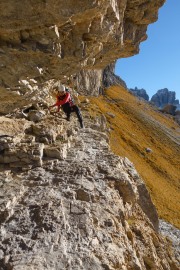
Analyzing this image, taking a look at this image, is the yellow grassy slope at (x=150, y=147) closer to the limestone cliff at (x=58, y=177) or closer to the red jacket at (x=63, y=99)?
the red jacket at (x=63, y=99)

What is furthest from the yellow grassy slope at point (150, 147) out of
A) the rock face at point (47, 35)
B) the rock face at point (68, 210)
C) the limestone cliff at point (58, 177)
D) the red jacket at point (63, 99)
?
the rock face at point (68, 210)

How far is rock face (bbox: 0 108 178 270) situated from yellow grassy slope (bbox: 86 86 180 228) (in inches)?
967

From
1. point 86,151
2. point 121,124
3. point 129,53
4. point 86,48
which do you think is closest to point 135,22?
point 129,53

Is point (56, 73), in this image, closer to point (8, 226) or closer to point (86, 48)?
point (86, 48)

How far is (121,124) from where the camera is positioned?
2884 inches

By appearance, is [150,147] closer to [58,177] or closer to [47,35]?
[47,35]

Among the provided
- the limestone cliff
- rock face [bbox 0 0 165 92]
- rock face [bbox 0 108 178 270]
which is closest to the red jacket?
the limestone cliff

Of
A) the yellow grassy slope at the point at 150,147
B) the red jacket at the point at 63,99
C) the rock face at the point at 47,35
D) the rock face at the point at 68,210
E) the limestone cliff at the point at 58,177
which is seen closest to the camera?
the rock face at the point at 68,210

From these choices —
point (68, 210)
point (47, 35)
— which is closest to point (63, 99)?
point (47, 35)

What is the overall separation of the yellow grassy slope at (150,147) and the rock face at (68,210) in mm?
24560

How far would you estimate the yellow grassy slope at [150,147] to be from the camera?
4309cm

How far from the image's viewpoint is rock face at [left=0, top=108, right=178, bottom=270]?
331 inches

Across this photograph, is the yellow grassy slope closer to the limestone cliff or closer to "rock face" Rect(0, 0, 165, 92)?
"rock face" Rect(0, 0, 165, 92)

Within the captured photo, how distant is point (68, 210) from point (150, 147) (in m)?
59.9
